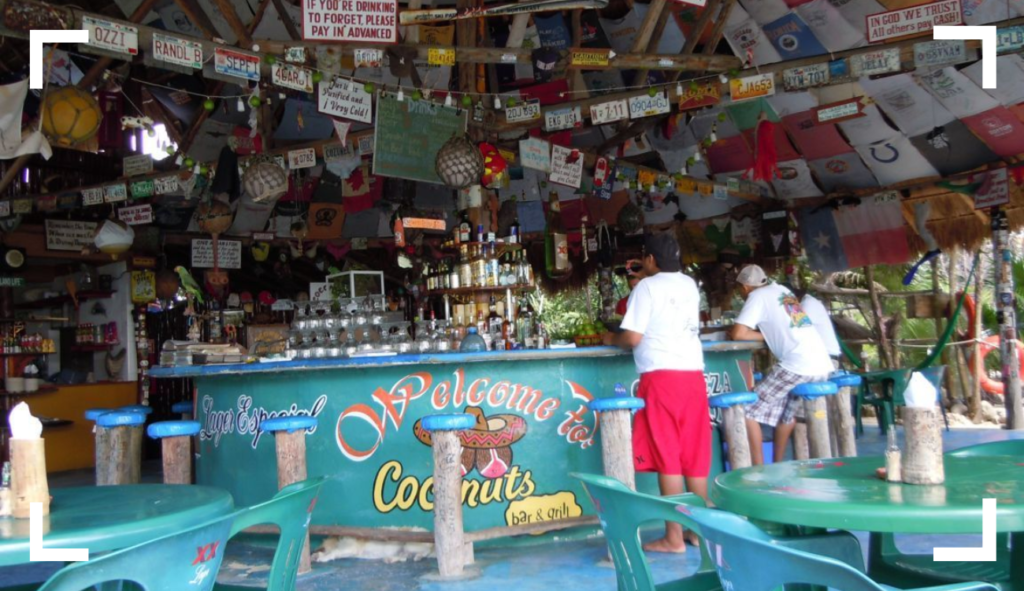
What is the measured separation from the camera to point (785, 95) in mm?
8961

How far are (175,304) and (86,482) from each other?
3366mm

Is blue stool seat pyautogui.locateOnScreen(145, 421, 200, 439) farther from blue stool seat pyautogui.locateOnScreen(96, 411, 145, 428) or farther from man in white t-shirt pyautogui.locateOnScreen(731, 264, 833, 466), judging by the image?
man in white t-shirt pyautogui.locateOnScreen(731, 264, 833, 466)

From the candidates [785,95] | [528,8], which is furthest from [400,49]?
[785,95]

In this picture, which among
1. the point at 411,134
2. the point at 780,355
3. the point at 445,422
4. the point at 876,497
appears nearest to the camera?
the point at 876,497

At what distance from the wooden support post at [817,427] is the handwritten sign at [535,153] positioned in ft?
12.3

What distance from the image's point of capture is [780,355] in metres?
5.83

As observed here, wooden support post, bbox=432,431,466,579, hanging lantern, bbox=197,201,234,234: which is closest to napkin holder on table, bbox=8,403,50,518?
wooden support post, bbox=432,431,466,579

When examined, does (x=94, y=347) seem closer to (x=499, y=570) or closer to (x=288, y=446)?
(x=288, y=446)

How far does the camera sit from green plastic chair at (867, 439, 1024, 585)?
8.68ft

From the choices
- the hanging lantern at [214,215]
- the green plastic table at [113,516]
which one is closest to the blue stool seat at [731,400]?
the green plastic table at [113,516]

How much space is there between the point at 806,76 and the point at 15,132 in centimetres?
A: 621

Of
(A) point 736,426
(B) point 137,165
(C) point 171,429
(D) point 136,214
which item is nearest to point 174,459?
(C) point 171,429

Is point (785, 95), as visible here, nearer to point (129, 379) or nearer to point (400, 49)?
point (400, 49)

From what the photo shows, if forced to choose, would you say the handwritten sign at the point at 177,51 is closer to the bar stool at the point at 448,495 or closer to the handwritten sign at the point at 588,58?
the handwritten sign at the point at 588,58
